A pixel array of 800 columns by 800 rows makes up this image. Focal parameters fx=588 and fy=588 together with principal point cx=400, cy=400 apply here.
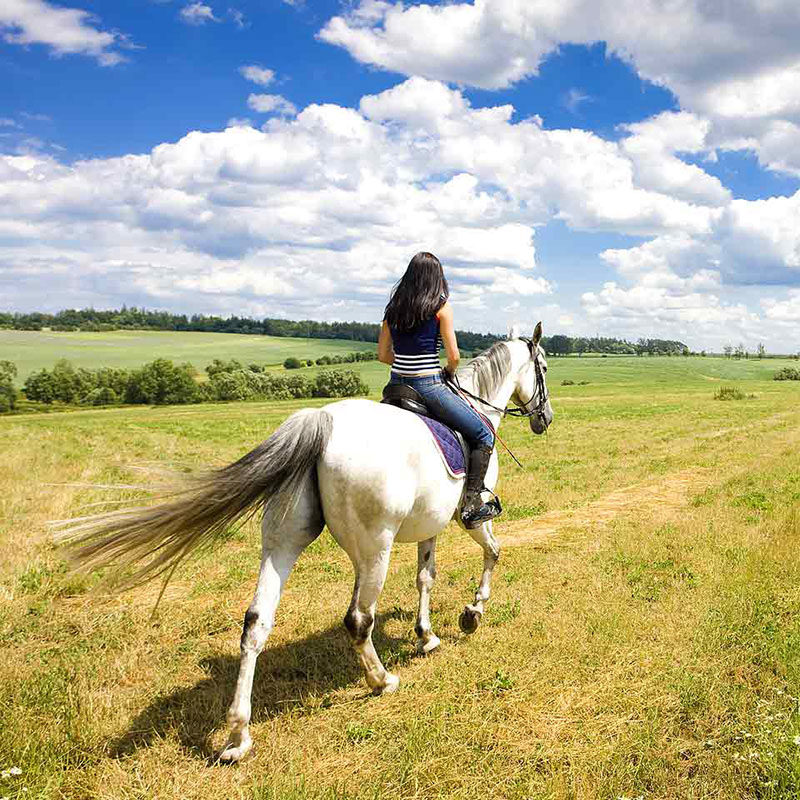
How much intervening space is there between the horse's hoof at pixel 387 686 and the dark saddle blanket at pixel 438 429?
1.89 meters

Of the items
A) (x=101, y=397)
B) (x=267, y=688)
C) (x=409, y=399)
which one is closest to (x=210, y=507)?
(x=267, y=688)

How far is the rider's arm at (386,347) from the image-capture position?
593cm

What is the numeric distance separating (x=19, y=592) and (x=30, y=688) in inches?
123

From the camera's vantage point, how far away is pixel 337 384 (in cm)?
7581

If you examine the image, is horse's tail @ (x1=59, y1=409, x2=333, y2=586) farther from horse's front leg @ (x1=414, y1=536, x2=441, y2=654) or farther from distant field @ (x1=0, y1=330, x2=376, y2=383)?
distant field @ (x1=0, y1=330, x2=376, y2=383)

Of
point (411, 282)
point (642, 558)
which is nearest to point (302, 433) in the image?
point (411, 282)

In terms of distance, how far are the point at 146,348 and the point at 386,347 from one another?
119 metres

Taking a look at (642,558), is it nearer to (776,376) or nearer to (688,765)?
(688,765)

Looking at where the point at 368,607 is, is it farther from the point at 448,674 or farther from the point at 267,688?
the point at 267,688

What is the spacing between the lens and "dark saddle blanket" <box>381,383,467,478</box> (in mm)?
5473

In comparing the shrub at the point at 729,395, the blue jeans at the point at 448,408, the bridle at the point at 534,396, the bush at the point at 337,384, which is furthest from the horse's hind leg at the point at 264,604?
the bush at the point at 337,384

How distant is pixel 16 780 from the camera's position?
371 centimetres

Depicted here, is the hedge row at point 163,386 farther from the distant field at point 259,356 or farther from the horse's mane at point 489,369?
the horse's mane at point 489,369

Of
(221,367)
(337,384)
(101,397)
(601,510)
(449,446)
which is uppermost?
(449,446)
